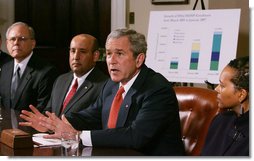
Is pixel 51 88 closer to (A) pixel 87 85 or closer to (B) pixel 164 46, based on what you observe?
(A) pixel 87 85

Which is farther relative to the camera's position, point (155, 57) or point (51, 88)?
point (155, 57)

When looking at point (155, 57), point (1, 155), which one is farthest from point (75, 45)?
point (1, 155)

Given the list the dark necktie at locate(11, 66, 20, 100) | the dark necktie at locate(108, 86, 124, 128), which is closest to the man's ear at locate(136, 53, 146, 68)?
the dark necktie at locate(108, 86, 124, 128)

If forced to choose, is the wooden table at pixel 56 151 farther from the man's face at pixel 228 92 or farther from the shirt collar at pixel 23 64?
the shirt collar at pixel 23 64

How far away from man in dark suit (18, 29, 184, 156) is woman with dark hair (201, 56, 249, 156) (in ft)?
0.56

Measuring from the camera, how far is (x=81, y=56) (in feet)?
6.94

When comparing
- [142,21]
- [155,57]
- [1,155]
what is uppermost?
[142,21]

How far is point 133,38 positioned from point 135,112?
24cm

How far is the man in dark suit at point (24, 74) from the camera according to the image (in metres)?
1.92

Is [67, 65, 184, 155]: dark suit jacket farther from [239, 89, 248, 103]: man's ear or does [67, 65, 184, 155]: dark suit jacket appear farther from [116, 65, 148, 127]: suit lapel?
[239, 89, 248, 103]: man's ear

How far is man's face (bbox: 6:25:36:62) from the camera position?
1962 millimetres

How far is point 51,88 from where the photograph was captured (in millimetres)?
2068

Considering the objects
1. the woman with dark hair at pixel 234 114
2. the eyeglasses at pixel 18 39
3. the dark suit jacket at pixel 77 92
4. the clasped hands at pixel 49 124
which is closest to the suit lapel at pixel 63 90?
the dark suit jacket at pixel 77 92

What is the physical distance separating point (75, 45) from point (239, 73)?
971 millimetres
